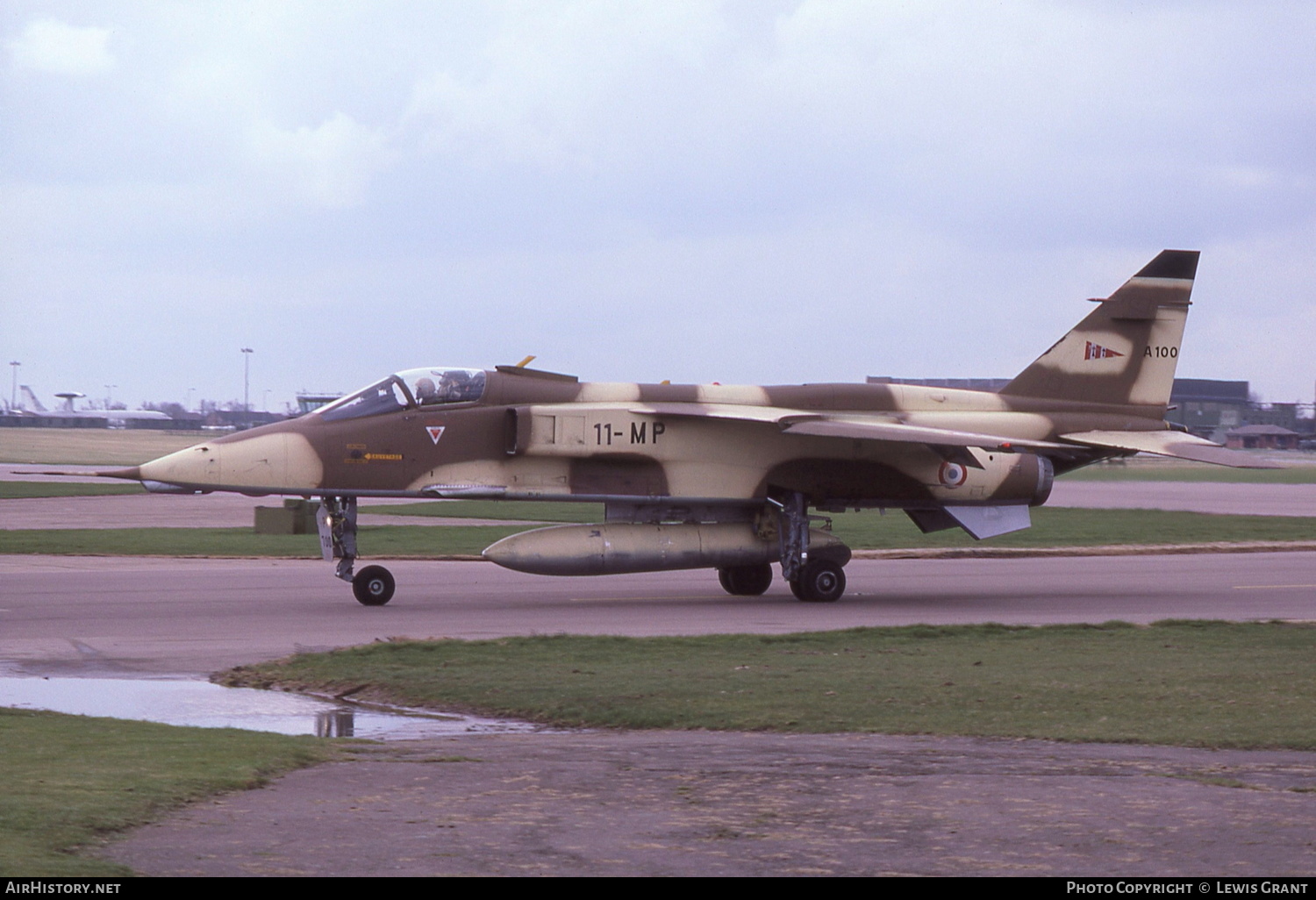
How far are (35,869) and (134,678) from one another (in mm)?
7635

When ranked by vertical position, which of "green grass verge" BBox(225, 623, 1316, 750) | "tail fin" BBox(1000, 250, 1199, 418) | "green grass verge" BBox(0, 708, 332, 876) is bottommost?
"green grass verge" BBox(225, 623, 1316, 750)

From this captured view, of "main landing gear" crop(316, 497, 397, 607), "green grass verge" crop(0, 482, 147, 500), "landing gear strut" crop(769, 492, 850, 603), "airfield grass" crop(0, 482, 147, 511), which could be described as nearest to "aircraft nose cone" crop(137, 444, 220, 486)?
"main landing gear" crop(316, 497, 397, 607)

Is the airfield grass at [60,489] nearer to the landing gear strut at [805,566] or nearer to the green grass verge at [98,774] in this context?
the landing gear strut at [805,566]

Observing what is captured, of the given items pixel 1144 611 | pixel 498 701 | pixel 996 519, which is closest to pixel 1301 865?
pixel 498 701

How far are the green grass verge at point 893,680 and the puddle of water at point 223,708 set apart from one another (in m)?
0.51

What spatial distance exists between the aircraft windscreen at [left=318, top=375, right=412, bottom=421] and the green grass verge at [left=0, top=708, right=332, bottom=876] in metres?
9.24

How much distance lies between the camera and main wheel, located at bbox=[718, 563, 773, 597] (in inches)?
883

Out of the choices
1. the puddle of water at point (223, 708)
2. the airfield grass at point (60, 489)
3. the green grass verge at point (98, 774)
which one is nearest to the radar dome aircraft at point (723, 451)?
the puddle of water at point (223, 708)

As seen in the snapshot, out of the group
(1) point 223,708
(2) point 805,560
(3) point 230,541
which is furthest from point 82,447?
(1) point 223,708

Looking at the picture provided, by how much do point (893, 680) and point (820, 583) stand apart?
7.90 metres

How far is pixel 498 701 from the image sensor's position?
12.3 m

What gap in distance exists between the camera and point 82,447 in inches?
4345

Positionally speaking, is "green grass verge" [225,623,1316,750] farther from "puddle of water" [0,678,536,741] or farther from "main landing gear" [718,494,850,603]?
"main landing gear" [718,494,850,603]

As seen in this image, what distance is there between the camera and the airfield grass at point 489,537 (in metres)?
28.7
